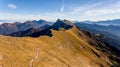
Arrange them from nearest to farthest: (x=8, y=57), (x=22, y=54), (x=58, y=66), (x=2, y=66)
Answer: (x=2, y=66) → (x=8, y=57) → (x=22, y=54) → (x=58, y=66)

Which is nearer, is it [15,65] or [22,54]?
[15,65]

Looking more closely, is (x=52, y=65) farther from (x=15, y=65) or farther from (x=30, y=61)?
(x=15, y=65)

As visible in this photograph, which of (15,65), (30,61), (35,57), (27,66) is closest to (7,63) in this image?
(15,65)

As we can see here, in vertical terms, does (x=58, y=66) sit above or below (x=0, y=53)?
below

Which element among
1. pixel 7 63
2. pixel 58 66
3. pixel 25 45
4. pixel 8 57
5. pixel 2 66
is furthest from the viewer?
pixel 25 45

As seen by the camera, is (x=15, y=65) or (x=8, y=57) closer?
(x=15, y=65)

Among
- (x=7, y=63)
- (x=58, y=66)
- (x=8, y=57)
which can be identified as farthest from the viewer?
(x=58, y=66)

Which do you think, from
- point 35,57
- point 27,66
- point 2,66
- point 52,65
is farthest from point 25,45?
point 2,66

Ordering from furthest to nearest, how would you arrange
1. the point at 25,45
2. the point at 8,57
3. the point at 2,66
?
1. the point at 25,45
2. the point at 8,57
3. the point at 2,66

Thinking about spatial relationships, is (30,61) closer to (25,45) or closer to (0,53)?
(0,53)
